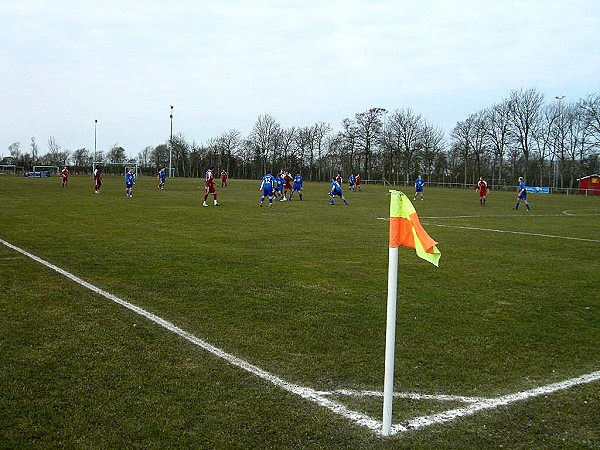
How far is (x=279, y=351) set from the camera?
5.88 m

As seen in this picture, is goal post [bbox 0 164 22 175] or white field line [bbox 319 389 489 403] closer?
white field line [bbox 319 389 489 403]

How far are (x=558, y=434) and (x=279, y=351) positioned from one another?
278 cm

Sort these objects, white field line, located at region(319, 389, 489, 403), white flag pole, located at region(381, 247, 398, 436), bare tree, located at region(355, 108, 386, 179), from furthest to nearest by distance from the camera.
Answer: bare tree, located at region(355, 108, 386, 179) < white field line, located at region(319, 389, 489, 403) < white flag pole, located at region(381, 247, 398, 436)

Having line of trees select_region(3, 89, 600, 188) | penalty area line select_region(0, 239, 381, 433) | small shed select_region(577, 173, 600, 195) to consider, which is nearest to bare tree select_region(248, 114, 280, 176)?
line of trees select_region(3, 89, 600, 188)

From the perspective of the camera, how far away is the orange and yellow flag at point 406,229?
13.3 feet

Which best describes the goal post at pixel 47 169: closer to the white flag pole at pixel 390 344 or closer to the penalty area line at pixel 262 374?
the penalty area line at pixel 262 374

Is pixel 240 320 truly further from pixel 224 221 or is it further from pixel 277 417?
pixel 224 221

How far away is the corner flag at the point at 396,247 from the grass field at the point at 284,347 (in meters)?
0.34

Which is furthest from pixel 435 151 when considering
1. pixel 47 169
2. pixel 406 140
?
pixel 47 169

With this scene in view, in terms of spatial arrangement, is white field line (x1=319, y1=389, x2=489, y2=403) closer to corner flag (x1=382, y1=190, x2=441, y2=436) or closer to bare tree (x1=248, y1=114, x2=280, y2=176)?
corner flag (x1=382, y1=190, x2=441, y2=436)

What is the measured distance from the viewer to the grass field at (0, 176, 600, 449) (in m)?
4.13

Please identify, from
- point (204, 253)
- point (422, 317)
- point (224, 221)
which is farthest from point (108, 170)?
point (422, 317)

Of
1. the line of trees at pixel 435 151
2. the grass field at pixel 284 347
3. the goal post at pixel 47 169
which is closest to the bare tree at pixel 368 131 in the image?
the line of trees at pixel 435 151

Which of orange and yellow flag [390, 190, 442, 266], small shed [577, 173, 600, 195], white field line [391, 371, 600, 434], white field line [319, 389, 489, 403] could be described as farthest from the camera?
small shed [577, 173, 600, 195]
